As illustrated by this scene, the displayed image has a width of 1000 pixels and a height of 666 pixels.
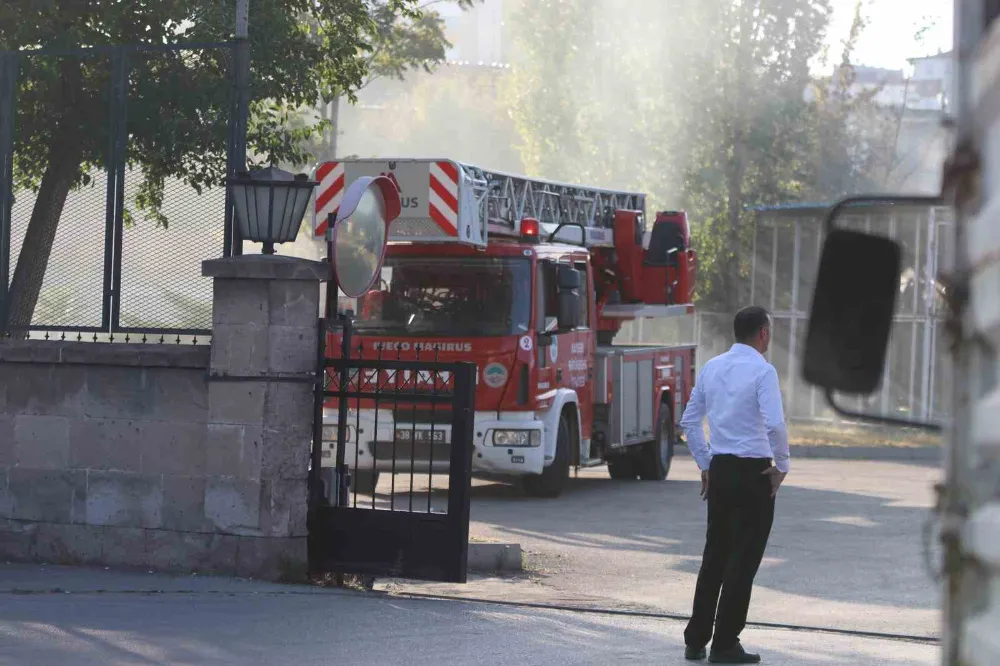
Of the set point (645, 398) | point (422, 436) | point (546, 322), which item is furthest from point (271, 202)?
point (645, 398)

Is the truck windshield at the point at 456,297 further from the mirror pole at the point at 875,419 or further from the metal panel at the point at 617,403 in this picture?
the mirror pole at the point at 875,419

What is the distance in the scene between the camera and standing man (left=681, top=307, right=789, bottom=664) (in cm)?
784

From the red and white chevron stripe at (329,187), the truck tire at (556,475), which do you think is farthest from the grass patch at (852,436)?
the red and white chevron stripe at (329,187)

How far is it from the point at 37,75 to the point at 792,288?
842 inches

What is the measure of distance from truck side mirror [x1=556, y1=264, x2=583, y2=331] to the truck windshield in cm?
31

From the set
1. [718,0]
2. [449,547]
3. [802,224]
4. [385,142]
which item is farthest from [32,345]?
[385,142]

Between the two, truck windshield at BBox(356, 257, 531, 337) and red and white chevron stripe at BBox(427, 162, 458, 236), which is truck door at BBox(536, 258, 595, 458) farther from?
red and white chevron stripe at BBox(427, 162, 458, 236)

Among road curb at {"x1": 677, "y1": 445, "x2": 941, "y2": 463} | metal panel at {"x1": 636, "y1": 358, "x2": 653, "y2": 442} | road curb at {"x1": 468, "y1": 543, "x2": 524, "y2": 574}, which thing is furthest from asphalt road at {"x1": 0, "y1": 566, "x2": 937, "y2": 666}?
road curb at {"x1": 677, "y1": 445, "x2": 941, "y2": 463}

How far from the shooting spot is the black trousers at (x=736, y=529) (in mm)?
7840

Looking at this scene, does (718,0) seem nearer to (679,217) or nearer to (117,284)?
(679,217)

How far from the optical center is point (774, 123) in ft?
124

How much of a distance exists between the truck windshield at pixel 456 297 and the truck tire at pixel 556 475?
1.45m

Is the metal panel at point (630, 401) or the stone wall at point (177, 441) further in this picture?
the metal panel at point (630, 401)

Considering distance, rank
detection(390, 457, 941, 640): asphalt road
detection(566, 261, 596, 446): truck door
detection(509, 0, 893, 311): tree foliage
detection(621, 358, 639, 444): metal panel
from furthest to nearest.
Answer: detection(509, 0, 893, 311): tree foliage → detection(621, 358, 639, 444): metal panel → detection(566, 261, 596, 446): truck door → detection(390, 457, 941, 640): asphalt road
